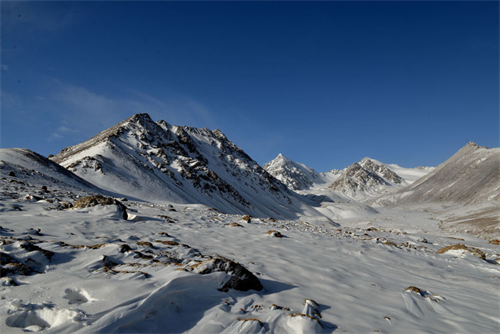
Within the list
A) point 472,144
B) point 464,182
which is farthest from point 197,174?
point 472,144

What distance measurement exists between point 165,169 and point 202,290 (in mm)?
69581

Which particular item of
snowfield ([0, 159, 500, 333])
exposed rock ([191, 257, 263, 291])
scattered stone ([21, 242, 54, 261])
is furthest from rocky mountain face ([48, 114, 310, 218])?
exposed rock ([191, 257, 263, 291])

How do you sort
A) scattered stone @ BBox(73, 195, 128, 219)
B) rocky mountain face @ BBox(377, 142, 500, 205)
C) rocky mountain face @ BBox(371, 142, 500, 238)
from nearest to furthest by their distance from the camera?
scattered stone @ BBox(73, 195, 128, 219), rocky mountain face @ BBox(371, 142, 500, 238), rocky mountain face @ BBox(377, 142, 500, 205)

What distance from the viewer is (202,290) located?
5.61 metres

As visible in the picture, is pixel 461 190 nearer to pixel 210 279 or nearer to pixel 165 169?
pixel 165 169

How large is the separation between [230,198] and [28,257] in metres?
79.7

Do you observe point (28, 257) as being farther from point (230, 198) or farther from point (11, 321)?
point (230, 198)

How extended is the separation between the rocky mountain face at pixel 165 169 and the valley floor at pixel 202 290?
40.0m

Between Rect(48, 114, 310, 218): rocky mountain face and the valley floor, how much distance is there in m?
40.0

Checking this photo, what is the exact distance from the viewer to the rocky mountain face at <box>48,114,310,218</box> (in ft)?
164

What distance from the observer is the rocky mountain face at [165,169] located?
50000 millimetres

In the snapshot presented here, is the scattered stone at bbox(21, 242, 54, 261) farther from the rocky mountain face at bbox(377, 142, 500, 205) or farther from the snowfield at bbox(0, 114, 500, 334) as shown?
the rocky mountain face at bbox(377, 142, 500, 205)

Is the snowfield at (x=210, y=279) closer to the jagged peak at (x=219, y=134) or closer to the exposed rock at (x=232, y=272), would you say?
the exposed rock at (x=232, y=272)

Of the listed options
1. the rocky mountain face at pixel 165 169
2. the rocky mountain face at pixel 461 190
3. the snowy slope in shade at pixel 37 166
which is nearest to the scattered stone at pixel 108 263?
the snowy slope in shade at pixel 37 166
